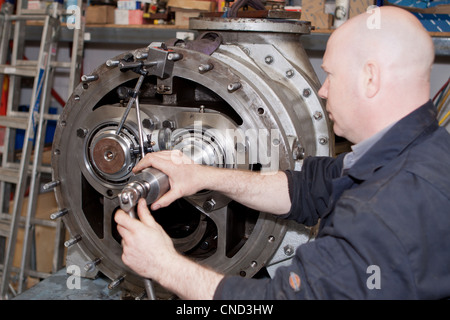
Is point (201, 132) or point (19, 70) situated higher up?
point (19, 70)

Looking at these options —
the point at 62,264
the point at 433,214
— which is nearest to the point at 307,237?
the point at 433,214

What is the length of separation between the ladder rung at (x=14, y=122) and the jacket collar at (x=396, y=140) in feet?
6.42

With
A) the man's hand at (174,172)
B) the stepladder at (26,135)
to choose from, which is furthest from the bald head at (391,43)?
the stepladder at (26,135)

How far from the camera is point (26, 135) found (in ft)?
8.14

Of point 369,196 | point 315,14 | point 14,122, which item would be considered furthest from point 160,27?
point 369,196

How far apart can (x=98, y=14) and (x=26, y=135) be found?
735mm

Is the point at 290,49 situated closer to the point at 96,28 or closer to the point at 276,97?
the point at 276,97

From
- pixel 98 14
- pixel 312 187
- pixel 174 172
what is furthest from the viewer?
pixel 98 14

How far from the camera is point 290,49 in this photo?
5.46 feet

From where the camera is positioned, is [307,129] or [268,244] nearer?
[268,244]

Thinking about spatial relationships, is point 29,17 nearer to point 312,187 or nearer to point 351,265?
point 312,187

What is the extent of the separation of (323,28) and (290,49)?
0.70 metres

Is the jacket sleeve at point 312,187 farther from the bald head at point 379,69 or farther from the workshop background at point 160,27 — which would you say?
the workshop background at point 160,27

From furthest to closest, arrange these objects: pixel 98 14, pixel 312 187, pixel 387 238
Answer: pixel 98 14
pixel 312 187
pixel 387 238
